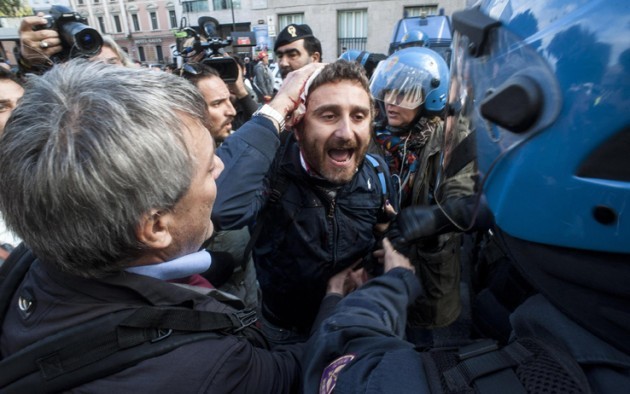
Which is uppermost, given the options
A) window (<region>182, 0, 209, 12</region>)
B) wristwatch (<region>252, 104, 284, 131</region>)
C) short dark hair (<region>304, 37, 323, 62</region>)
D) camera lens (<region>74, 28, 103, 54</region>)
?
window (<region>182, 0, 209, 12</region>)

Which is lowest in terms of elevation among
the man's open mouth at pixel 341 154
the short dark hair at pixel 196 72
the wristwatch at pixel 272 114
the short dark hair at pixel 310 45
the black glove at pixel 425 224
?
the black glove at pixel 425 224

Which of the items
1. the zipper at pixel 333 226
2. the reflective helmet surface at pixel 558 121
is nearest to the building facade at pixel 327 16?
the zipper at pixel 333 226

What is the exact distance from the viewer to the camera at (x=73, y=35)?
2.07 m

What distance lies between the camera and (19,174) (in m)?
0.75

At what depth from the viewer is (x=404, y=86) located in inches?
107

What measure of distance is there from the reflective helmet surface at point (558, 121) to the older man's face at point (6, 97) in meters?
2.41

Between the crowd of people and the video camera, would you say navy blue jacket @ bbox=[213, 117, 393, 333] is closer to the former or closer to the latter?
the crowd of people

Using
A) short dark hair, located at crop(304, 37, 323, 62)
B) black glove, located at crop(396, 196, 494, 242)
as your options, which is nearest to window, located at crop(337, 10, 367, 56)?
short dark hair, located at crop(304, 37, 323, 62)

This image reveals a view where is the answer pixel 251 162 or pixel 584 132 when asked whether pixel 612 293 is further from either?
pixel 251 162

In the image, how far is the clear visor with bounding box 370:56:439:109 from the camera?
106 inches

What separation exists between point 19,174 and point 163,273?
400 millimetres

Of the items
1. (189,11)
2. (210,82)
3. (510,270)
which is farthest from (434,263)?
(189,11)

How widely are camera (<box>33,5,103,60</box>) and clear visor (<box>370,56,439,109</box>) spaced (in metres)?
2.03

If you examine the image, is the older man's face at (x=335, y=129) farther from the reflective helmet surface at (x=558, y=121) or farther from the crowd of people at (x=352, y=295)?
the reflective helmet surface at (x=558, y=121)
